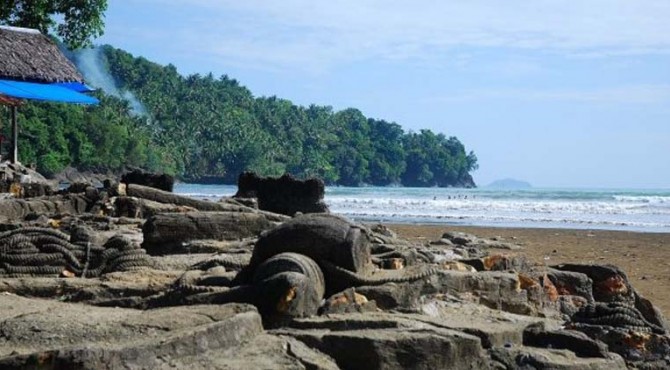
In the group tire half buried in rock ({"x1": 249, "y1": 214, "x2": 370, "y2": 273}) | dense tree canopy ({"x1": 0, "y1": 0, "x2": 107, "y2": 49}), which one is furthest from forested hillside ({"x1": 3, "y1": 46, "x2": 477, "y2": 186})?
tire half buried in rock ({"x1": 249, "y1": 214, "x2": 370, "y2": 273})

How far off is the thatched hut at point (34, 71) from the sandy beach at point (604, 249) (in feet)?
24.7

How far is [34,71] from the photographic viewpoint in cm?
1841

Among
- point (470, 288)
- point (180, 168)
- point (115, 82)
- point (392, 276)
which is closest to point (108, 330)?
point (392, 276)

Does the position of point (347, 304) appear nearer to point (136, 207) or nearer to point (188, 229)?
point (188, 229)

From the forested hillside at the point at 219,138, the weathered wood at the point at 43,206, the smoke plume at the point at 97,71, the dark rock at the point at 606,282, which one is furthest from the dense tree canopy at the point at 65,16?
the smoke plume at the point at 97,71

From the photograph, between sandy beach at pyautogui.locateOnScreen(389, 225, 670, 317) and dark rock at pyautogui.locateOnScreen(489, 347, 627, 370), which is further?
sandy beach at pyautogui.locateOnScreen(389, 225, 670, 317)

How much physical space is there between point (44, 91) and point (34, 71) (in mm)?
607

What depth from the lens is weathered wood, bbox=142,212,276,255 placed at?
28.3 ft

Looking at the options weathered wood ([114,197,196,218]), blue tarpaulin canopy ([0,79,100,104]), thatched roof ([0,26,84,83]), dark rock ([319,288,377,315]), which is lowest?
dark rock ([319,288,377,315])

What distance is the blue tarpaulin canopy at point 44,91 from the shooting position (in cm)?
1722

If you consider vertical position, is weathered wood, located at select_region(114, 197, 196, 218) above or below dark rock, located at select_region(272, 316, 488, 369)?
above

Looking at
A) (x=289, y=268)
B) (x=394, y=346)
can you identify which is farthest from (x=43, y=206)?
(x=394, y=346)

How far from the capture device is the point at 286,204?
15.0m

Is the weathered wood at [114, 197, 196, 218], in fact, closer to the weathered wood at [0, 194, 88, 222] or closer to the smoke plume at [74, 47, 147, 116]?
the weathered wood at [0, 194, 88, 222]
